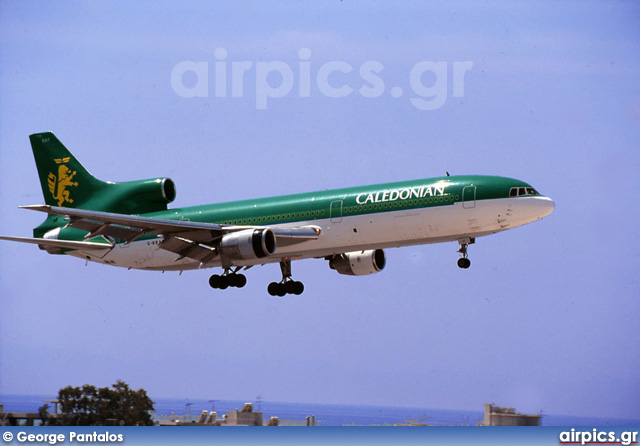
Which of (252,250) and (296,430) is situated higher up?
(252,250)

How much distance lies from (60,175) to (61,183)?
0.52 meters

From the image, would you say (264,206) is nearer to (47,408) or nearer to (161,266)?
(161,266)

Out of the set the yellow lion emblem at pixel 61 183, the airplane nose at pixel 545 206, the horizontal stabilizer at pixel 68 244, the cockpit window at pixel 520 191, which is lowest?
the horizontal stabilizer at pixel 68 244

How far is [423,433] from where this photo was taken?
72.8 metres

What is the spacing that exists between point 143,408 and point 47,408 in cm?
1055

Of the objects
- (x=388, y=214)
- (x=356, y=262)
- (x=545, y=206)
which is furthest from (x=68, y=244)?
(x=545, y=206)

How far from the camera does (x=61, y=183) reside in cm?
6738

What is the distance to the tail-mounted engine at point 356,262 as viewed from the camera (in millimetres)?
62562

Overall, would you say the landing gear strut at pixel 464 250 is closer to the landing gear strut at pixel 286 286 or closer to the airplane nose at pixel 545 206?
the airplane nose at pixel 545 206

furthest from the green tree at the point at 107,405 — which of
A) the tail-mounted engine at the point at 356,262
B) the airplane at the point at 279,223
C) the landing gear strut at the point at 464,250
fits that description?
the landing gear strut at the point at 464,250

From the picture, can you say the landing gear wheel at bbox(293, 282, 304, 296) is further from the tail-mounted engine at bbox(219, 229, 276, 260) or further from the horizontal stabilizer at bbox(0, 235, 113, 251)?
the horizontal stabilizer at bbox(0, 235, 113, 251)

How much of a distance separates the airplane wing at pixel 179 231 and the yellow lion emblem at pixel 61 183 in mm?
10068

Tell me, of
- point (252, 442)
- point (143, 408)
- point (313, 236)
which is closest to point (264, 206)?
point (313, 236)

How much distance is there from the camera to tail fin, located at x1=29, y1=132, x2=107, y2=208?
219 feet
